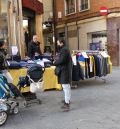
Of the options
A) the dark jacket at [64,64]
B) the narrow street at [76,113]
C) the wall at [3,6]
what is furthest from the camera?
the wall at [3,6]

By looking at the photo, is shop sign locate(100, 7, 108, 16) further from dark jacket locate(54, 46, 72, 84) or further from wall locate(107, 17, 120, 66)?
dark jacket locate(54, 46, 72, 84)

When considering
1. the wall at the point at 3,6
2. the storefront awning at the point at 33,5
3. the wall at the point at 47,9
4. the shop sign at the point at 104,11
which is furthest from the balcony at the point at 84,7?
the wall at the point at 3,6

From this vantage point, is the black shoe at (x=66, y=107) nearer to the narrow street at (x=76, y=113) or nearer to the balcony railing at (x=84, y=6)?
the narrow street at (x=76, y=113)

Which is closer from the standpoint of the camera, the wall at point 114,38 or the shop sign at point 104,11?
the wall at point 114,38

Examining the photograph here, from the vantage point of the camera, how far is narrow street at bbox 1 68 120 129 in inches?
342

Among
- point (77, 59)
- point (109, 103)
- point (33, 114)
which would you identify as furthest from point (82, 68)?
point (33, 114)

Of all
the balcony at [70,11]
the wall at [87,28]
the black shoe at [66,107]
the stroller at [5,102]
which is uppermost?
Answer: the balcony at [70,11]

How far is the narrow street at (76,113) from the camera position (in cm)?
868

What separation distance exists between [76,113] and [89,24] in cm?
1835

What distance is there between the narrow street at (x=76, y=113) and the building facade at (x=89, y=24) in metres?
11.7

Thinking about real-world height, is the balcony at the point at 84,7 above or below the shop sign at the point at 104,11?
above

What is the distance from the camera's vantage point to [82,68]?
1424 centimetres

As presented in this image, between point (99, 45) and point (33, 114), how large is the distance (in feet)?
56.1

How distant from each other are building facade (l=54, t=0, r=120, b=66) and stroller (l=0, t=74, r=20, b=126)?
51.7 ft
